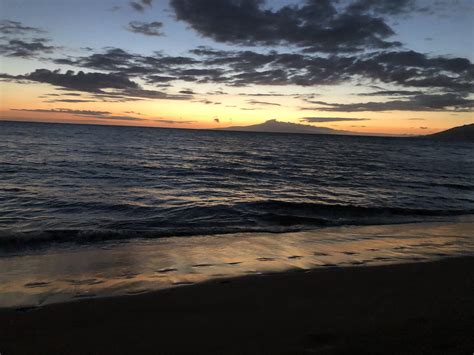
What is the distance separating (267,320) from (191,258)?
3812 mm

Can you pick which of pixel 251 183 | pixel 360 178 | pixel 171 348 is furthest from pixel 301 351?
pixel 360 178

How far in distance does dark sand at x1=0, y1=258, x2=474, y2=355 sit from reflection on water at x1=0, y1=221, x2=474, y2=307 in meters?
0.71

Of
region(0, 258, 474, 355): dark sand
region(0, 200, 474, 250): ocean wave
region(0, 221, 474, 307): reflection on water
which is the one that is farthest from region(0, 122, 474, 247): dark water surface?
region(0, 258, 474, 355): dark sand

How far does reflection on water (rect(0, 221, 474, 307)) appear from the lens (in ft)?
21.9

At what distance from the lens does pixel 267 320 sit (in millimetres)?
5160

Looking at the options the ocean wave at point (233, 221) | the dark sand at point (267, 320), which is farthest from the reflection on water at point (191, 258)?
the ocean wave at point (233, 221)

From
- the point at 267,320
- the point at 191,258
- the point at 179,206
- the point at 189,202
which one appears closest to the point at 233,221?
the point at 179,206

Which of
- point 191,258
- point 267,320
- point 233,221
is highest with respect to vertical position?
point 267,320

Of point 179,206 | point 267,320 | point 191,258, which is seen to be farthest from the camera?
point 179,206

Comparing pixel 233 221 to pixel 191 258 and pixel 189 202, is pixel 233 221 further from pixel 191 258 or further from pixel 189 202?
pixel 191 258

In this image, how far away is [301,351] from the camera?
429 centimetres

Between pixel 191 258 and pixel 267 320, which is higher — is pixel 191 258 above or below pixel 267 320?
below

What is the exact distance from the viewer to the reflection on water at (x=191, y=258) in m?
6.68

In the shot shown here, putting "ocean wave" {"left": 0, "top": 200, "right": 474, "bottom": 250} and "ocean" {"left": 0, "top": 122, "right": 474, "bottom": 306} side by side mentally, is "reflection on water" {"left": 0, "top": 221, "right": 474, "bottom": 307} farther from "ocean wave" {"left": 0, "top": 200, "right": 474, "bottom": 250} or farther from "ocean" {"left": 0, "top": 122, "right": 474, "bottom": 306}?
"ocean wave" {"left": 0, "top": 200, "right": 474, "bottom": 250}
